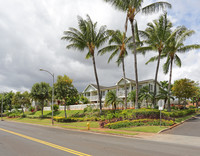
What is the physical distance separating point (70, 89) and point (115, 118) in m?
12.0

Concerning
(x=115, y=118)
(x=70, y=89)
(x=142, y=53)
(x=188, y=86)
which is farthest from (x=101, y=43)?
(x=188, y=86)

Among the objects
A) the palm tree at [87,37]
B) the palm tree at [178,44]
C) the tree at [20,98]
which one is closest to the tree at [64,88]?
the palm tree at [87,37]

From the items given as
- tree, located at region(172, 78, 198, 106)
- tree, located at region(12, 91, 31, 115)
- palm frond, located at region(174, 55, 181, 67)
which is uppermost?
palm frond, located at region(174, 55, 181, 67)

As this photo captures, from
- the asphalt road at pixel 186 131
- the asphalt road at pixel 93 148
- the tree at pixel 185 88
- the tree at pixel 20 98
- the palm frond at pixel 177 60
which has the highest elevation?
the palm frond at pixel 177 60

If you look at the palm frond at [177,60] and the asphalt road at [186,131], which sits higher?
the palm frond at [177,60]

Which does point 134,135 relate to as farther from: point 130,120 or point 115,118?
point 115,118

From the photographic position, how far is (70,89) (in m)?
30.3

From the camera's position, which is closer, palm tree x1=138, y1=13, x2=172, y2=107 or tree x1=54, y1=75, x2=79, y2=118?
palm tree x1=138, y1=13, x2=172, y2=107

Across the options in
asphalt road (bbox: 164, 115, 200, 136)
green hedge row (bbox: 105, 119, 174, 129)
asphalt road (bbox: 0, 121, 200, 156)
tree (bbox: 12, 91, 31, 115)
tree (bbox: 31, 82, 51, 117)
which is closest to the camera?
asphalt road (bbox: 0, 121, 200, 156)

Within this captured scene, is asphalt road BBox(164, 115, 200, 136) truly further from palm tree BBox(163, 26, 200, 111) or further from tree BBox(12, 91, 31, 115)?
tree BBox(12, 91, 31, 115)

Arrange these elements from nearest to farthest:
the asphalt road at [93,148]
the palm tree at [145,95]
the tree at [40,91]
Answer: the asphalt road at [93,148]
the palm tree at [145,95]
the tree at [40,91]

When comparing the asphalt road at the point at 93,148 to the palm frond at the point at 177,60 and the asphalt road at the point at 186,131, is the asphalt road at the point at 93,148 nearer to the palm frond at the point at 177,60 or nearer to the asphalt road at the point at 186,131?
the asphalt road at the point at 186,131

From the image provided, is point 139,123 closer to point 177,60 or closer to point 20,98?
point 177,60

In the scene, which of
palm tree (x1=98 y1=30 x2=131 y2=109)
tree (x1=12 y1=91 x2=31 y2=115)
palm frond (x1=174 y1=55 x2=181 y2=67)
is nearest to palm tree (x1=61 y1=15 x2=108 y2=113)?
palm tree (x1=98 y1=30 x2=131 y2=109)
